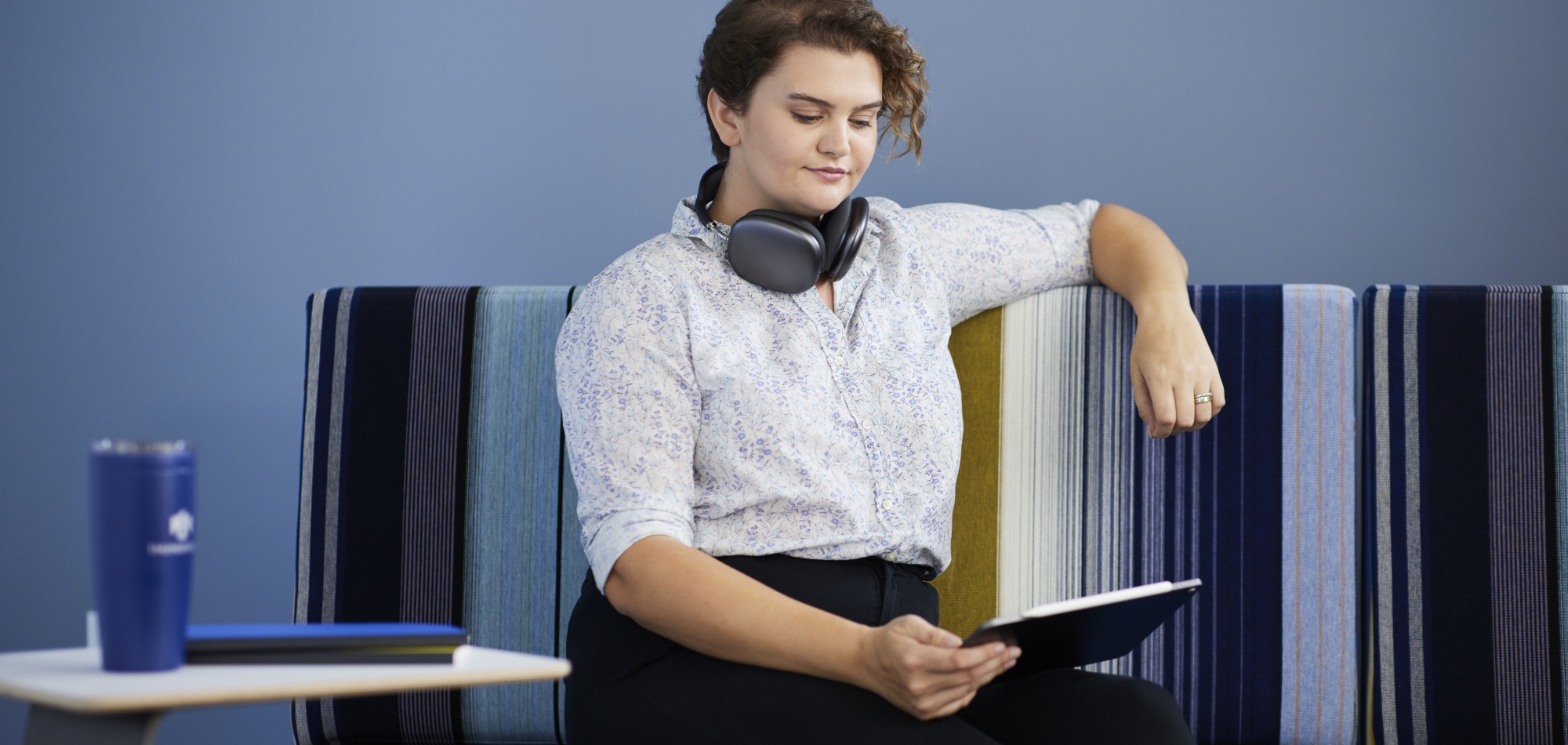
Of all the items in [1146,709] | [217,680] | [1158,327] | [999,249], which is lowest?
[1146,709]

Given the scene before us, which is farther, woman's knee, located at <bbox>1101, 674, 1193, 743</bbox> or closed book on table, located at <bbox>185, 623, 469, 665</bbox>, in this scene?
woman's knee, located at <bbox>1101, 674, 1193, 743</bbox>

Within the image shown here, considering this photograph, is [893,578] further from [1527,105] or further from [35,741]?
[1527,105]

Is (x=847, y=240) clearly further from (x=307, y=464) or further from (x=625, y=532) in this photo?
(x=307, y=464)

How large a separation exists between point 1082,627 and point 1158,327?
50 centimetres

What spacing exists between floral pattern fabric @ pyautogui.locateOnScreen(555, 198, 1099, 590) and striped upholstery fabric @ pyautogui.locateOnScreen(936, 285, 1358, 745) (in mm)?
240

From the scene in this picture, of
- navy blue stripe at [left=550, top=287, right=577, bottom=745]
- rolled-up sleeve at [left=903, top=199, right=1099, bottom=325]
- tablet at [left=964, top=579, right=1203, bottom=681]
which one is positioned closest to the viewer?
tablet at [left=964, top=579, right=1203, bottom=681]

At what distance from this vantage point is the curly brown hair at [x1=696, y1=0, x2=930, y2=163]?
3.84 ft

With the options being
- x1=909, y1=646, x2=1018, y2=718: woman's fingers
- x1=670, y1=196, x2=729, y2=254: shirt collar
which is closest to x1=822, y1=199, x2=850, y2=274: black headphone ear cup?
x1=670, y1=196, x2=729, y2=254: shirt collar

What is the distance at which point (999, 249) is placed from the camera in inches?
54.1

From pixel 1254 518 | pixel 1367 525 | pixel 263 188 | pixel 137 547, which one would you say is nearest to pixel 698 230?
pixel 137 547

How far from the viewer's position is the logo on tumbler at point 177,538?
64cm

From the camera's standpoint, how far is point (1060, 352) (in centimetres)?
143

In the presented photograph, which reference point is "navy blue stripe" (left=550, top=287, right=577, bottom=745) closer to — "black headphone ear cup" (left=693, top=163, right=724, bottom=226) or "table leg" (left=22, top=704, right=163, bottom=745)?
"black headphone ear cup" (left=693, top=163, right=724, bottom=226)

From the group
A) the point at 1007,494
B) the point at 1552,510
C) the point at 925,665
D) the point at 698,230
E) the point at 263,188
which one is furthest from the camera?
the point at 263,188
